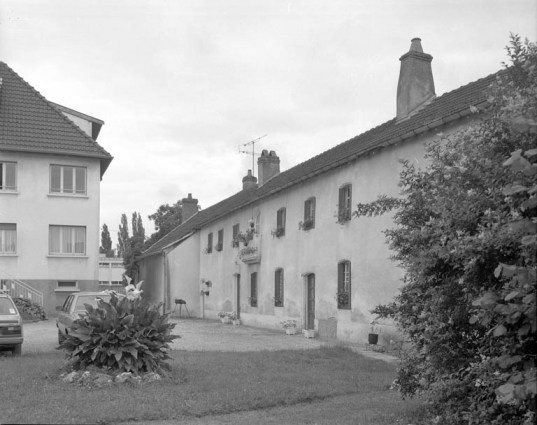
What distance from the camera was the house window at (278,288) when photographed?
25.6 m

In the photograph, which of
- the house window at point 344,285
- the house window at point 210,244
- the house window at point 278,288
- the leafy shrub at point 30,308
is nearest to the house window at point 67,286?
the leafy shrub at point 30,308

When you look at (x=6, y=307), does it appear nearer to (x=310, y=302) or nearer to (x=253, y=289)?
(x=310, y=302)

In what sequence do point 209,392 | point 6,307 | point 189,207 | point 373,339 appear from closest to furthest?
point 209,392
point 6,307
point 373,339
point 189,207

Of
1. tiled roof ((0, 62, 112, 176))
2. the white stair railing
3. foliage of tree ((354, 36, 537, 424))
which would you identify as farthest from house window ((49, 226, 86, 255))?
foliage of tree ((354, 36, 537, 424))

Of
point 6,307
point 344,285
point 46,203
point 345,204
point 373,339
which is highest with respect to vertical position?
point 46,203

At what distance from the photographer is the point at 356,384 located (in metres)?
11.0

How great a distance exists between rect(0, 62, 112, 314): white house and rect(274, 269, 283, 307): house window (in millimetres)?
9252

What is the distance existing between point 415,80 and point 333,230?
5596 mm

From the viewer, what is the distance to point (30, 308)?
87.3 feet

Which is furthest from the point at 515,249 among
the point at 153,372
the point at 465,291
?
the point at 153,372

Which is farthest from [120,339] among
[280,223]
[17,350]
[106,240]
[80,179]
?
[106,240]

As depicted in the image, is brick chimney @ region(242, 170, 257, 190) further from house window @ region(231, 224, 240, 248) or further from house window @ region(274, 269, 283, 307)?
house window @ region(274, 269, 283, 307)

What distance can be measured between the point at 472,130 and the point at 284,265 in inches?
736

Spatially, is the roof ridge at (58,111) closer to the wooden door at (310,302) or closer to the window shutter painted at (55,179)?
the window shutter painted at (55,179)
